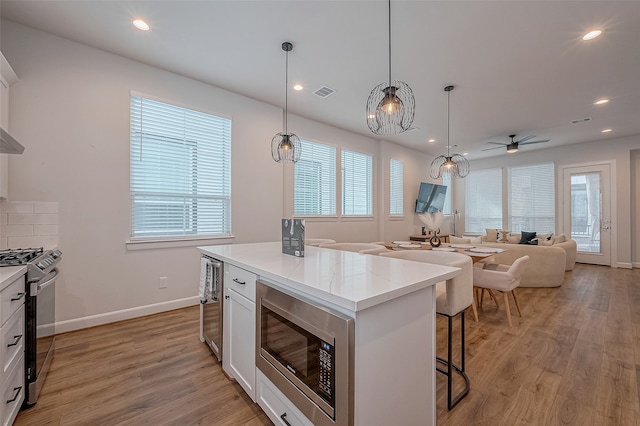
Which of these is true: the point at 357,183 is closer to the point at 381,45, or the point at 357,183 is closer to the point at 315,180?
the point at 315,180

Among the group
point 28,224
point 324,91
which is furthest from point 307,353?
point 324,91

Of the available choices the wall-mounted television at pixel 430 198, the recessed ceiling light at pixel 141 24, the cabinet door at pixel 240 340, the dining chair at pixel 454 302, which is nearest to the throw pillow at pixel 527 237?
the wall-mounted television at pixel 430 198

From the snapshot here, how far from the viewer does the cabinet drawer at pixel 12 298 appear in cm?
136

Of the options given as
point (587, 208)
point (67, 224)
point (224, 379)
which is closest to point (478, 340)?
point (224, 379)

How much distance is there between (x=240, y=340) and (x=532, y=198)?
8599 millimetres

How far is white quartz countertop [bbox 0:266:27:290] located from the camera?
1348 millimetres

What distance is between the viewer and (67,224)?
8.93 feet

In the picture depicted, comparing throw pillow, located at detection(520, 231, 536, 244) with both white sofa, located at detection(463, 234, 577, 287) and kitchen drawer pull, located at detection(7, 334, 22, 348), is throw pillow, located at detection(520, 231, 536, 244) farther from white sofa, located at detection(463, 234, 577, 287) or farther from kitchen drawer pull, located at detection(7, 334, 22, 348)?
kitchen drawer pull, located at detection(7, 334, 22, 348)

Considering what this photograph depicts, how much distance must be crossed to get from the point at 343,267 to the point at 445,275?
556 mm

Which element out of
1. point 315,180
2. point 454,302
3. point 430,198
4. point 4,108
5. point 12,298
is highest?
point 4,108

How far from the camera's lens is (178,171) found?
341cm

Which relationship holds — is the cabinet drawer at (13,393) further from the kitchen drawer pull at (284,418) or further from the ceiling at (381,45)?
the ceiling at (381,45)

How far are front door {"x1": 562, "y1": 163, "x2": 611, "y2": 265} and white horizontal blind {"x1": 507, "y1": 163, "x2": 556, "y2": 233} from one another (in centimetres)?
30

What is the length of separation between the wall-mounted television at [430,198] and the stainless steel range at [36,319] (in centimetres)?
702
